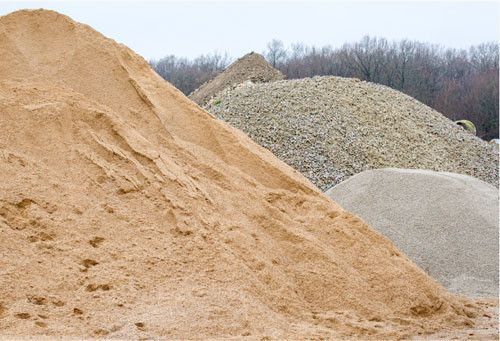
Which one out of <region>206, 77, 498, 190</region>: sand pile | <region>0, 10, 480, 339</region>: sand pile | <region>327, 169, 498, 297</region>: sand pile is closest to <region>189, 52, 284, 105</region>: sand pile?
<region>206, 77, 498, 190</region>: sand pile

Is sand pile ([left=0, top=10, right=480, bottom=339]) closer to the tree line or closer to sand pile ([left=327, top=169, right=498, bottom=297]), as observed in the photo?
sand pile ([left=327, top=169, right=498, bottom=297])

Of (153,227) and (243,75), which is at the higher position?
(243,75)

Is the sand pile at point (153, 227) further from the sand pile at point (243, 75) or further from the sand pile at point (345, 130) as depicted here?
the sand pile at point (243, 75)

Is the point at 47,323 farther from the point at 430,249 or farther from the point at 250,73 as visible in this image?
the point at 250,73

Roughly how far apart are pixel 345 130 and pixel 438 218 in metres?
5.84

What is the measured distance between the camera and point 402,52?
4506 centimetres

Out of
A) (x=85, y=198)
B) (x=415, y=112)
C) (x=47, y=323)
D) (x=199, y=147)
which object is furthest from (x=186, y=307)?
(x=415, y=112)

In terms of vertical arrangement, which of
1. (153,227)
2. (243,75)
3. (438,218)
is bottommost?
(438,218)

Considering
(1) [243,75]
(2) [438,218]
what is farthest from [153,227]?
(1) [243,75]

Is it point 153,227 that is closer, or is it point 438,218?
point 153,227

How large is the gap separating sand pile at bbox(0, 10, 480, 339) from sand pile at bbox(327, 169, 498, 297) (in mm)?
2829

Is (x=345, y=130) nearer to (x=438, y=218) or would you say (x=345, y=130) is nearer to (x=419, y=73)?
(x=438, y=218)

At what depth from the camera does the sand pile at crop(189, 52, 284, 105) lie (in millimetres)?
23812

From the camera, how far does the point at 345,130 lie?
14.8 meters
